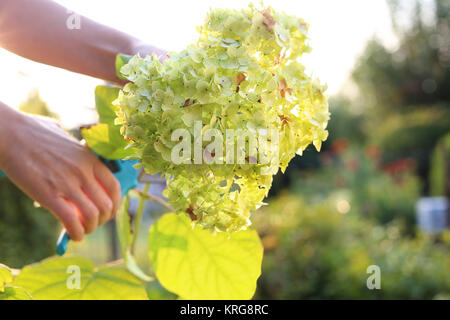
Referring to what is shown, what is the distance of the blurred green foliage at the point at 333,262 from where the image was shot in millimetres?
2566

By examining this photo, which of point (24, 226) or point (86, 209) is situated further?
point (24, 226)

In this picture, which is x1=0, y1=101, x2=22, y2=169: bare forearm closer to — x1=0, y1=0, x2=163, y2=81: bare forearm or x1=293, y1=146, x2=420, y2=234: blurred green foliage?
x1=0, y1=0, x2=163, y2=81: bare forearm

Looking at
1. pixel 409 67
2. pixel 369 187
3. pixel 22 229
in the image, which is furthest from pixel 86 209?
pixel 409 67

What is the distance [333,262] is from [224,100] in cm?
258

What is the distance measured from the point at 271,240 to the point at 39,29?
2628 millimetres

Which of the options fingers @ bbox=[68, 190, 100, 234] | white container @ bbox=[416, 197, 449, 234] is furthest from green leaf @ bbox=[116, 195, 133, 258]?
white container @ bbox=[416, 197, 449, 234]

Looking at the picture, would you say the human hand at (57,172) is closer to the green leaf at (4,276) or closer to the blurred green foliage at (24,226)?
the green leaf at (4,276)

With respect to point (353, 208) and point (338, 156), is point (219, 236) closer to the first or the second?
point (353, 208)

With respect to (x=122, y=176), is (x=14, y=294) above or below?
below

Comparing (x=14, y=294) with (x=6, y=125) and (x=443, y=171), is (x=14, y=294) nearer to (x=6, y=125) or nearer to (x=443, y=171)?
(x=6, y=125)

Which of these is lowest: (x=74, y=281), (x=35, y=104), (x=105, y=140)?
(x=74, y=281)

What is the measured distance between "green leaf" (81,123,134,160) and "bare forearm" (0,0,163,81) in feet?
0.30

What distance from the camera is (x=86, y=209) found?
1.85ft
